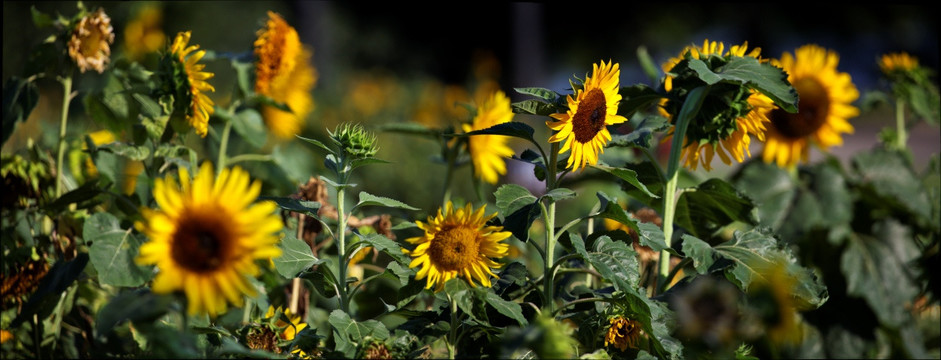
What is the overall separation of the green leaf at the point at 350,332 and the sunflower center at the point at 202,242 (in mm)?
232

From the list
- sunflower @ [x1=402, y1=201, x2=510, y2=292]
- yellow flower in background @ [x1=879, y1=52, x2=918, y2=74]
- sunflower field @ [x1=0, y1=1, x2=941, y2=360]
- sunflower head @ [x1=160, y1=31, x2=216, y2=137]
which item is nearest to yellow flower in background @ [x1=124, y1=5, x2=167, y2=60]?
sunflower field @ [x1=0, y1=1, x2=941, y2=360]

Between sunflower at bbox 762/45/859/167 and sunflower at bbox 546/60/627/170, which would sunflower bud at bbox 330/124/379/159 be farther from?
sunflower at bbox 762/45/859/167

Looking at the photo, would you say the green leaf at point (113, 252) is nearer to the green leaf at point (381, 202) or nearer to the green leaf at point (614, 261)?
the green leaf at point (381, 202)

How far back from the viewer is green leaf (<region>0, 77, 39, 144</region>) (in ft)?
5.32

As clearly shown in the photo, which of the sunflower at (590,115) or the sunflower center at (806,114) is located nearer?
the sunflower at (590,115)

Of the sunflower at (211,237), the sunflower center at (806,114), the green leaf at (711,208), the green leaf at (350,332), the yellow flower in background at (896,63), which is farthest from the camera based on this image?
the yellow flower in background at (896,63)

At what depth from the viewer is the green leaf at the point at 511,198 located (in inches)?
45.0

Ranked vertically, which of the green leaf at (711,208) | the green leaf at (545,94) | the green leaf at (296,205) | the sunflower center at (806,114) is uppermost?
the sunflower center at (806,114)

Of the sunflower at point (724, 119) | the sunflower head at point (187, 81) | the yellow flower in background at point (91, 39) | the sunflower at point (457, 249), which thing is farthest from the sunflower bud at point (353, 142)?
the yellow flower in background at point (91, 39)

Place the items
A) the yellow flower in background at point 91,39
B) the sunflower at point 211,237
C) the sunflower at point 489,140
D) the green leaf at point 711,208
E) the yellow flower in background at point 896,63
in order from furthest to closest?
the yellow flower in background at point 896,63
the sunflower at point 489,140
the yellow flower in background at point 91,39
the green leaf at point 711,208
the sunflower at point 211,237

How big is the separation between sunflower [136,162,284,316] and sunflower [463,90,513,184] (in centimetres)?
83

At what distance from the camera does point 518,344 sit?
34.2 inches

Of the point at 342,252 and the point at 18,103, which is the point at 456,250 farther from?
the point at 18,103

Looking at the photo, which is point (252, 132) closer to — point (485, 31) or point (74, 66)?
point (74, 66)
